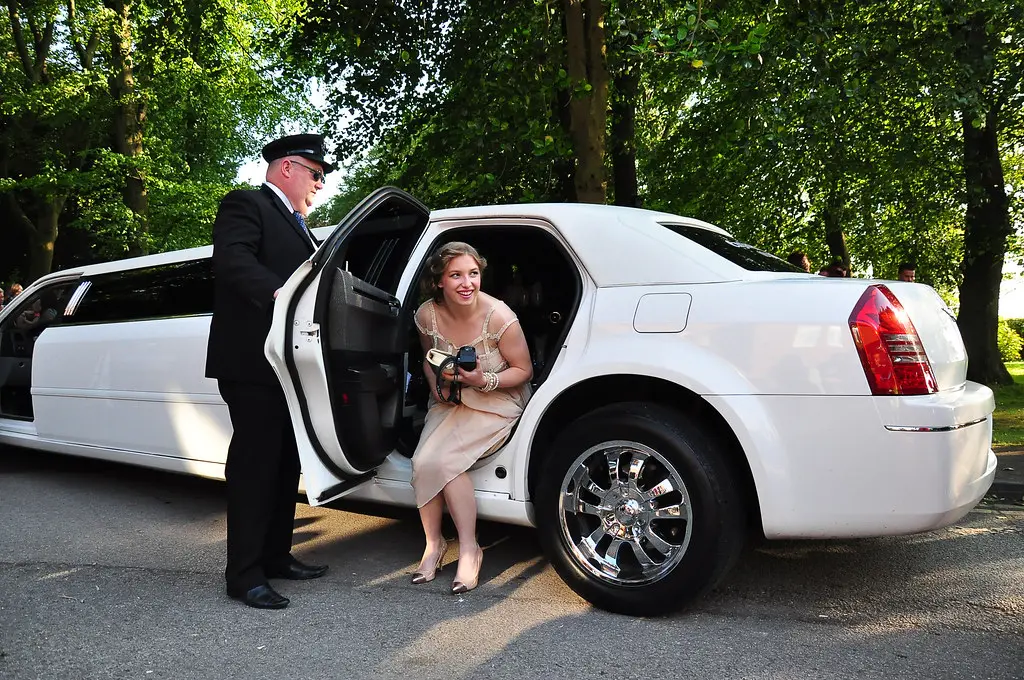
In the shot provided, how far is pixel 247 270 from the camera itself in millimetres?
3400

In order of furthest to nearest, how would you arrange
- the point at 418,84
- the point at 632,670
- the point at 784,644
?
1. the point at 418,84
2. the point at 784,644
3. the point at 632,670

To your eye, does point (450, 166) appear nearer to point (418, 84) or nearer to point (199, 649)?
point (418, 84)

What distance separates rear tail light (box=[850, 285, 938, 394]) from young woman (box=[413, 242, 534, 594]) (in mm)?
1451

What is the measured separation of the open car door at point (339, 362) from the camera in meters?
3.37

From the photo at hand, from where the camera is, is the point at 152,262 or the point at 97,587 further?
the point at 152,262

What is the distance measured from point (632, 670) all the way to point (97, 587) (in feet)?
8.05

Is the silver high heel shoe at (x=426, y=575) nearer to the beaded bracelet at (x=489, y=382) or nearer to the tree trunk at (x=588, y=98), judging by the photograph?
the beaded bracelet at (x=489, y=382)

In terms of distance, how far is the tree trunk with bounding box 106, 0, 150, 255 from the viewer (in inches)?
657

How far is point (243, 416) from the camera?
360 cm

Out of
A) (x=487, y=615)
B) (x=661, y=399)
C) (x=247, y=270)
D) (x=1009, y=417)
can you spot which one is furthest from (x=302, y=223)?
(x=1009, y=417)

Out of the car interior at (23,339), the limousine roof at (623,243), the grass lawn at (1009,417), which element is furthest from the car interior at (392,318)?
the grass lawn at (1009,417)

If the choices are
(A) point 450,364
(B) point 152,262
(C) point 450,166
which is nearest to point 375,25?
(C) point 450,166

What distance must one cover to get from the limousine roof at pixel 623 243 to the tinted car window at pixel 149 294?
1.93 metres

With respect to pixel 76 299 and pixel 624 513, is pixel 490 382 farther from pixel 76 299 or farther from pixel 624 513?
pixel 76 299
